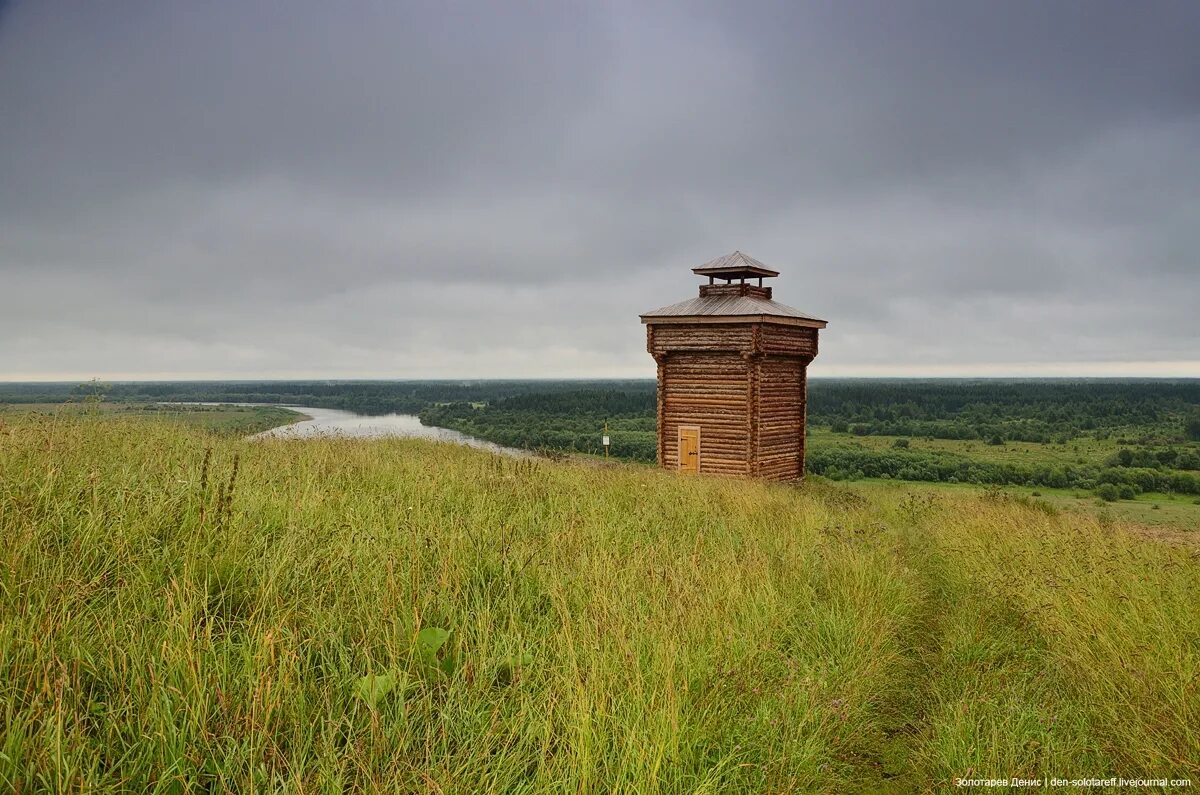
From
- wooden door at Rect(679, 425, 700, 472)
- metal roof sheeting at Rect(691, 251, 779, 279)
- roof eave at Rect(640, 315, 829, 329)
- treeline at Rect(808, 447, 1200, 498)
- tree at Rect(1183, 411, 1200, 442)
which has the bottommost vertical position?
treeline at Rect(808, 447, 1200, 498)

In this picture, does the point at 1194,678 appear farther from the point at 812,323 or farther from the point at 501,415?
Result: the point at 501,415

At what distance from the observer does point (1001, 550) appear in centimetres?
930

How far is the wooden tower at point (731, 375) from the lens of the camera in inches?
783

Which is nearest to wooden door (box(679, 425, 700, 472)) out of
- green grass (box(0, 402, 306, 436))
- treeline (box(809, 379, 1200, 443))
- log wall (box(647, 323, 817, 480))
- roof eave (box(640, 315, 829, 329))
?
log wall (box(647, 323, 817, 480))

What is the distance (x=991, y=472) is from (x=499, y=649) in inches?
1940

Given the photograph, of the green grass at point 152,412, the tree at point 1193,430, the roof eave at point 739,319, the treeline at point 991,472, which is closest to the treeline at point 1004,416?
the tree at point 1193,430

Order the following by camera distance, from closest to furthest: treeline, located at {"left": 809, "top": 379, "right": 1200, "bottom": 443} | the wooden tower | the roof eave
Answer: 1. the roof eave
2. the wooden tower
3. treeline, located at {"left": 809, "top": 379, "right": 1200, "bottom": 443}

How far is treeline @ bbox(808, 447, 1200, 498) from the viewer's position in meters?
40.4

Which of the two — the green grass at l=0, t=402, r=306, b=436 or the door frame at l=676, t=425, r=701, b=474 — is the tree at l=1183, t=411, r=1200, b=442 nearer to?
the door frame at l=676, t=425, r=701, b=474

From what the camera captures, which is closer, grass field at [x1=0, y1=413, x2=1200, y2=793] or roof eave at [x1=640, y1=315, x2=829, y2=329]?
grass field at [x1=0, y1=413, x2=1200, y2=793]

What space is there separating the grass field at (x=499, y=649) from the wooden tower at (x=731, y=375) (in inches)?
479

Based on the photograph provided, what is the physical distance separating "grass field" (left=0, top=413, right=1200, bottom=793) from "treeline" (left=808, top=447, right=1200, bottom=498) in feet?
127

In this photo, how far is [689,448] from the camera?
2084cm

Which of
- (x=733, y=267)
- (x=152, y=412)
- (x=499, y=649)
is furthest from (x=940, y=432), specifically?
(x=499, y=649)
